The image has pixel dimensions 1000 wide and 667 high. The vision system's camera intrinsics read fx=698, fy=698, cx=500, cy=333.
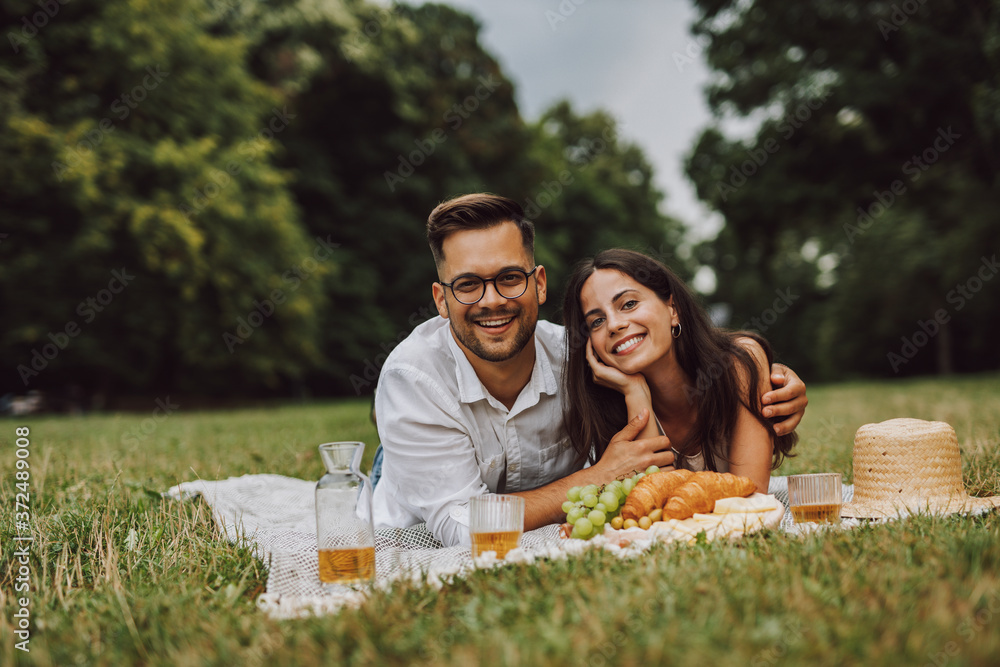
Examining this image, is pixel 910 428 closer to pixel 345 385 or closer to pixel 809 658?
pixel 809 658

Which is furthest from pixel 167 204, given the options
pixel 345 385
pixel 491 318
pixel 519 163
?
pixel 491 318

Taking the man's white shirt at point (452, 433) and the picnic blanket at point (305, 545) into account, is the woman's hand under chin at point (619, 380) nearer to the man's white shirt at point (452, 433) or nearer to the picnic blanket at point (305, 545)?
the man's white shirt at point (452, 433)

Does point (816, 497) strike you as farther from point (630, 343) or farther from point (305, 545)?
point (305, 545)

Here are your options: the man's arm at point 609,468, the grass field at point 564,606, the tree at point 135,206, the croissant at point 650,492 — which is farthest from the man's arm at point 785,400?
the tree at point 135,206

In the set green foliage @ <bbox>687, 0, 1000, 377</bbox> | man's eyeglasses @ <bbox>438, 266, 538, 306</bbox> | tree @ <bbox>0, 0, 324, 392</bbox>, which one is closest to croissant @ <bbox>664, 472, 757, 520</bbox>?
man's eyeglasses @ <bbox>438, 266, 538, 306</bbox>

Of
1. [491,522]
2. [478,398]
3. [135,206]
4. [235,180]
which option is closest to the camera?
[491,522]

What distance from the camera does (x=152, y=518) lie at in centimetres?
338

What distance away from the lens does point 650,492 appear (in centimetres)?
278

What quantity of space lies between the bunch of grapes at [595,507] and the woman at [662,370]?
624mm

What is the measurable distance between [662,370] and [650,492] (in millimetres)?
1036

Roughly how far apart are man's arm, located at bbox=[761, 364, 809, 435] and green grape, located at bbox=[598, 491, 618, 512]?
1.09 metres

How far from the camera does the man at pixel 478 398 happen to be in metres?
3.21

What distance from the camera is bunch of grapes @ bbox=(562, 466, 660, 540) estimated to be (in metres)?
2.72

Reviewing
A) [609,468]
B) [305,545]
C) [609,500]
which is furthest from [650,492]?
[305,545]
